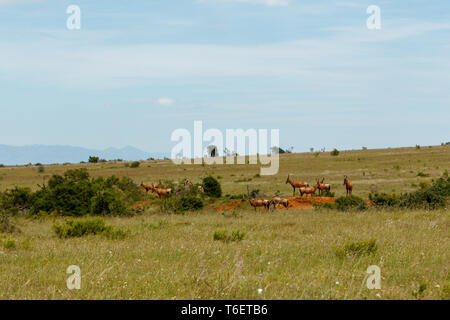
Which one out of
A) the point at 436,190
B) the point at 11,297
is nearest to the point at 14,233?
Answer: the point at 11,297

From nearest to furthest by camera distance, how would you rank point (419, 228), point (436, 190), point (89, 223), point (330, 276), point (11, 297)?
1. point (11, 297)
2. point (330, 276)
3. point (419, 228)
4. point (89, 223)
5. point (436, 190)

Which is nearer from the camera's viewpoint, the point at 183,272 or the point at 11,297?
the point at 11,297

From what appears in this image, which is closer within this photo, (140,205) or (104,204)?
(104,204)

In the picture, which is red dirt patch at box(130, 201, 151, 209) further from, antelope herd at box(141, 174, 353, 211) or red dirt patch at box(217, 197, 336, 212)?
red dirt patch at box(217, 197, 336, 212)

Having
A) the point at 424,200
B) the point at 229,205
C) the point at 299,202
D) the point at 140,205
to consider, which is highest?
the point at 424,200

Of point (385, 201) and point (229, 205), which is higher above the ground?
point (385, 201)

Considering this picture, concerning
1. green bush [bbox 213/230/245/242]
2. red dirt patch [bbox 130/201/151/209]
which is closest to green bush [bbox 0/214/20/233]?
green bush [bbox 213/230/245/242]

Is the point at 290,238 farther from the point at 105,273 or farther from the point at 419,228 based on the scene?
the point at 105,273

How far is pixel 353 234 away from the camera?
12.5 metres

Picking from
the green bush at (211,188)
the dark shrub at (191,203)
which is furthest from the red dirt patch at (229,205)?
the green bush at (211,188)

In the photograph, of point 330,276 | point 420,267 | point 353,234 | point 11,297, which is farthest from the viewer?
point 353,234

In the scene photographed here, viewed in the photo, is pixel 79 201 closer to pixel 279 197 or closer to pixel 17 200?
pixel 17 200

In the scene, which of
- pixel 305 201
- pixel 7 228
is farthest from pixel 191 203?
pixel 7 228

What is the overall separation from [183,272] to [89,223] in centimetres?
709
